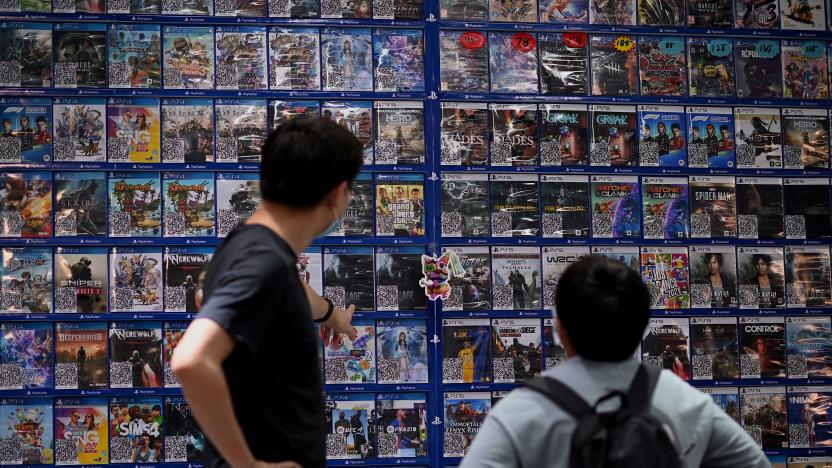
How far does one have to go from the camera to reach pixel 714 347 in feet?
16.1

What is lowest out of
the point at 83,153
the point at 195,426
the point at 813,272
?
the point at 195,426

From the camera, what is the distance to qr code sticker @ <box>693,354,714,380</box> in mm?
4898

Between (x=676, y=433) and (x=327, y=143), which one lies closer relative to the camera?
(x=676, y=433)

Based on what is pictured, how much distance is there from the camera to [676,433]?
1945 mm

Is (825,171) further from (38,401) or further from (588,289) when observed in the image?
(38,401)

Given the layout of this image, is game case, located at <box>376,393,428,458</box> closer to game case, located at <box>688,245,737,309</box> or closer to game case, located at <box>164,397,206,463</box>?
game case, located at <box>164,397,206,463</box>

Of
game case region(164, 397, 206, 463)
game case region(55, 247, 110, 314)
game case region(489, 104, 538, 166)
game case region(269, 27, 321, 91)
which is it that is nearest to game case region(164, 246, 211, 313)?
game case region(55, 247, 110, 314)

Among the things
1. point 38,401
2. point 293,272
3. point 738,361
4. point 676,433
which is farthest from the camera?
point 738,361

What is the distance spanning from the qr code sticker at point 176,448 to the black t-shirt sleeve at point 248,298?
2.79 metres

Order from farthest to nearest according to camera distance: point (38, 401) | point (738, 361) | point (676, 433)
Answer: point (738, 361)
point (38, 401)
point (676, 433)

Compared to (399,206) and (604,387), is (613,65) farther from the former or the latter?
(604,387)

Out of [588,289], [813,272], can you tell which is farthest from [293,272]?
[813,272]

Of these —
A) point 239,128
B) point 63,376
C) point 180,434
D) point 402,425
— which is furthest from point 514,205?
point 63,376

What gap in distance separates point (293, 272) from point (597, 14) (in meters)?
3.40
